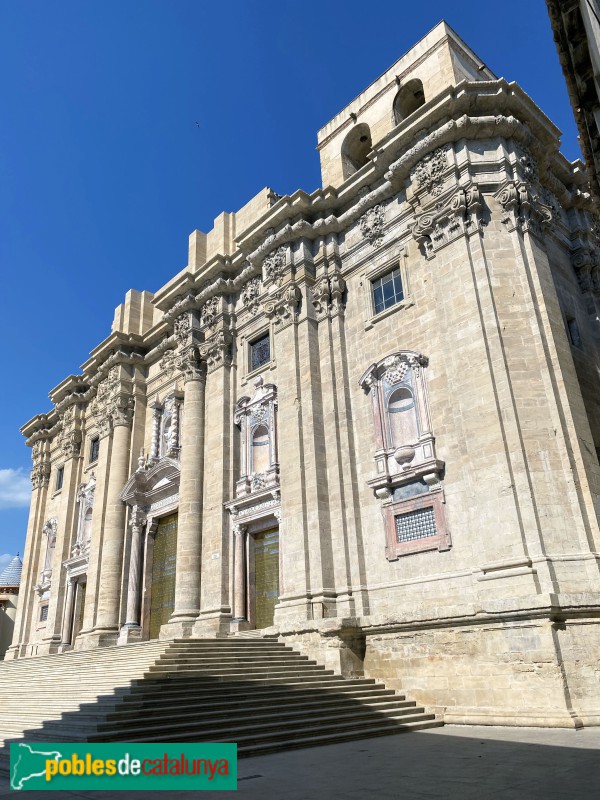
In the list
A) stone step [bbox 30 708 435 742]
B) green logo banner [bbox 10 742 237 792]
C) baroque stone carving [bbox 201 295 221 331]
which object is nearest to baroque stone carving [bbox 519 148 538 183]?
baroque stone carving [bbox 201 295 221 331]

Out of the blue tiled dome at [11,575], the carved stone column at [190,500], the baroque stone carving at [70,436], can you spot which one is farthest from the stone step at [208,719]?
the blue tiled dome at [11,575]

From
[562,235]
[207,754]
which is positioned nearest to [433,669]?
[207,754]

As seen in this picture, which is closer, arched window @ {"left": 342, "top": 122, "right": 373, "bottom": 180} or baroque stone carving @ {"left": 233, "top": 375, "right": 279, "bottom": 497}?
baroque stone carving @ {"left": 233, "top": 375, "right": 279, "bottom": 497}

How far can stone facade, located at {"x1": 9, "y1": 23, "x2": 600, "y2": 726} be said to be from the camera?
13.5 meters

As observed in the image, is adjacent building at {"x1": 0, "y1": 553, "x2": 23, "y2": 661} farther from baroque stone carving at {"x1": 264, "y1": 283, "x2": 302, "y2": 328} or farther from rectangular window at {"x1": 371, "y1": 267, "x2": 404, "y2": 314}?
rectangular window at {"x1": 371, "y1": 267, "x2": 404, "y2": 314}

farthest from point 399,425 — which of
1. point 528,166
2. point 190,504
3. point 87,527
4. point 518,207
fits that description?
point 87,527

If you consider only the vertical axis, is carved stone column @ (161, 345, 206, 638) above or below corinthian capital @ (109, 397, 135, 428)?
below

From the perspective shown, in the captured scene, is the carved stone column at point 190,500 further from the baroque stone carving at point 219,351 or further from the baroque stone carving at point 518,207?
the baroque stone carving at point 518,207

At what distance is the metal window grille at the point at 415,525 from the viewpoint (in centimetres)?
1566

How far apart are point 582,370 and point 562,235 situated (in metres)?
4.66

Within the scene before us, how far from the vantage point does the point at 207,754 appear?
356 inches

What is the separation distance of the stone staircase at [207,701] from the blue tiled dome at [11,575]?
1069 inches

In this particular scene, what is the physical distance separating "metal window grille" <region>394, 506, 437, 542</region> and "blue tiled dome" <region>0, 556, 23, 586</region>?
109ft

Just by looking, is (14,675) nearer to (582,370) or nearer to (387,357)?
(387,357)
